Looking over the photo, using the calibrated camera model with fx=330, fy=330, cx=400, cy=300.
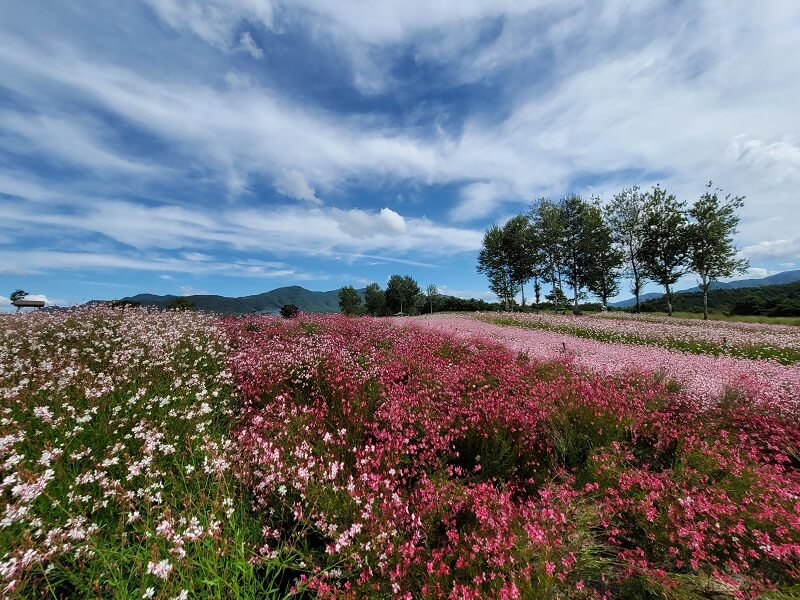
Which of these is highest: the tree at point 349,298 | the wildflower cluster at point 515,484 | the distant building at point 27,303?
the tree at point 349,298

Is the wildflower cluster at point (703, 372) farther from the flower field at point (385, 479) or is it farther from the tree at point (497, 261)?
the tree at point (497, 261)

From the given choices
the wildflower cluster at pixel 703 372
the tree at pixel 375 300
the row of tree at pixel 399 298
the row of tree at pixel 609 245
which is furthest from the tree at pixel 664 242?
the tree at pixel 375 300

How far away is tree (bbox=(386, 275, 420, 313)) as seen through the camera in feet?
269

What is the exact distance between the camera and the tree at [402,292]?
8206 cm

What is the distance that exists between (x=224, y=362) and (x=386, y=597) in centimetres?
583

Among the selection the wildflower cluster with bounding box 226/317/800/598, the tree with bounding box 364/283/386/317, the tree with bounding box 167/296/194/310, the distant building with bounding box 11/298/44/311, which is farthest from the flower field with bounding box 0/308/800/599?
the tree with bounding box 364/283/386/317

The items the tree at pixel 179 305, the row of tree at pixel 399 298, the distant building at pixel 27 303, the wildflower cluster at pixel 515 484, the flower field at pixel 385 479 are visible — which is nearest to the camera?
the flower field at pixel 385 479

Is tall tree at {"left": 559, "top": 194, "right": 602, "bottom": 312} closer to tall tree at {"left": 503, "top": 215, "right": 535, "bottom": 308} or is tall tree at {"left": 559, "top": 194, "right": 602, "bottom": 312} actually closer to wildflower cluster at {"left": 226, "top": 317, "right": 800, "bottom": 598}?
tall tree at {"left": 503, "top": 215, "right": 535, "bottom": 308}

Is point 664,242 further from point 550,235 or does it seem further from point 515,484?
point 515,484

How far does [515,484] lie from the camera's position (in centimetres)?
418

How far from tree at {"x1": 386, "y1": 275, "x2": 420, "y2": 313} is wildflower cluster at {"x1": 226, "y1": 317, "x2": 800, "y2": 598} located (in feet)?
247

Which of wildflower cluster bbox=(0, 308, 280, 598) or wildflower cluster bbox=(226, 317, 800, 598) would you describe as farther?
wildflower cluster bbox=(226, 317, 800, 598)

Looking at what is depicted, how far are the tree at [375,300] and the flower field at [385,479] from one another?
81.9m

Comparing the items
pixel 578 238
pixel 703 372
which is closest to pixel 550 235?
pixel 578 238
